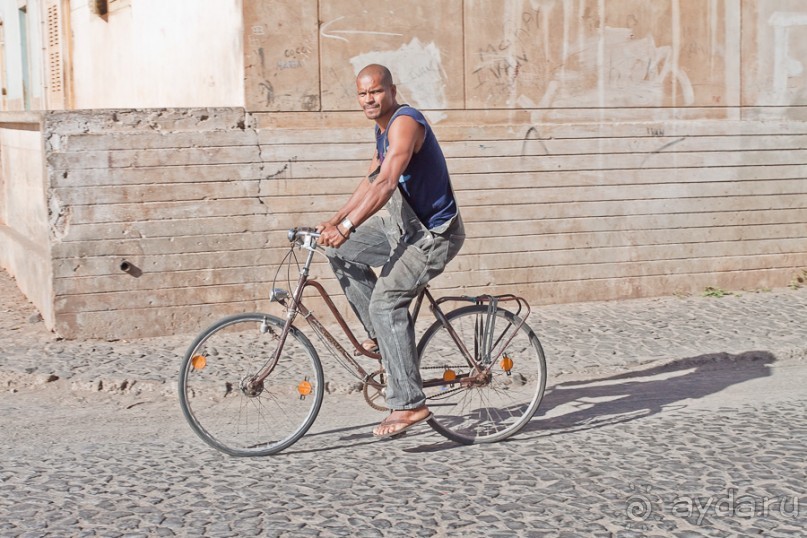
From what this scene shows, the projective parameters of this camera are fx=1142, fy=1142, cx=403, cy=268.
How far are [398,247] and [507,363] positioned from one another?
2.87 feet

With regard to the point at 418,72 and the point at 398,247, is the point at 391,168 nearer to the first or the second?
the point at 398,247

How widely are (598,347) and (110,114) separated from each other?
12.8 feet

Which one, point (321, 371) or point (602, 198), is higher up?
point (602, 198)

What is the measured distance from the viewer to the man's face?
5.38m

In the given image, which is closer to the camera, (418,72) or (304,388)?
(304,388)

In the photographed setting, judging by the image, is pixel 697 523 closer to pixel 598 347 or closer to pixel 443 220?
pixel 443 220

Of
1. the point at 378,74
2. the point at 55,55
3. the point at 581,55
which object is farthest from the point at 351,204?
the point at 55,55

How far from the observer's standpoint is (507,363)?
5.88 meters

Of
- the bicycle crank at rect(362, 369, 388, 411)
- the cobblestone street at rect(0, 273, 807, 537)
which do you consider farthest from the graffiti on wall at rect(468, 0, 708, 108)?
the bicycle crank at rect(362, 369, 388, 411)

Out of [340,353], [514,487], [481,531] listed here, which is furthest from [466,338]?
[481,531]

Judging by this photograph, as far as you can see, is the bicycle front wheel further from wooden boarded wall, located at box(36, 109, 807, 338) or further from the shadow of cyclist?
wooden boarded wall, located at box(36, 109, 807, 338)

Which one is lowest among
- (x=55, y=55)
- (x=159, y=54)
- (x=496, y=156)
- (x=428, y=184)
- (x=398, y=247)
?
(x=398, y=247)

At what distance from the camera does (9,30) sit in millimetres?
18703

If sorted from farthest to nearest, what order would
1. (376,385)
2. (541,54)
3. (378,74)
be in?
1. (541,54)
2. (376,385)
3. (378,74)
